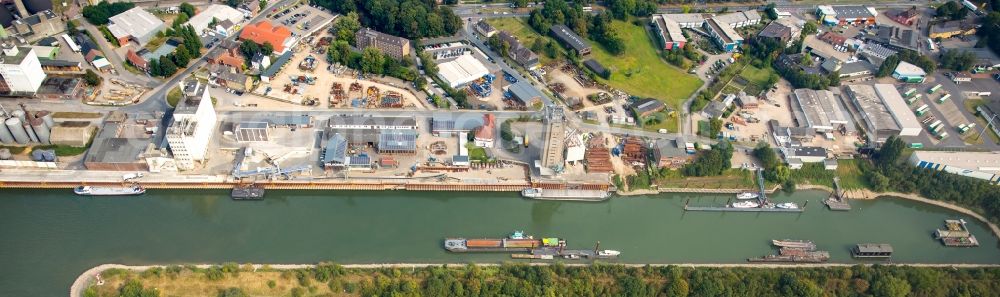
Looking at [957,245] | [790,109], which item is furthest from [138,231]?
[957,245]

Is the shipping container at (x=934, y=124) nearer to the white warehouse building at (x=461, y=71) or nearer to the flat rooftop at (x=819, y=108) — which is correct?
the flat rooftop at (x=819, y=108)

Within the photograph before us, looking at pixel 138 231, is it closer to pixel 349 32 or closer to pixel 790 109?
pixel 349 32

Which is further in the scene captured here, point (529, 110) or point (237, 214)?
point (529, 110)

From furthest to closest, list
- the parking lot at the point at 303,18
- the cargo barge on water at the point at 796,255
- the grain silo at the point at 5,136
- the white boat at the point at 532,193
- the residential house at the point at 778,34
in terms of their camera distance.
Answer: the residential house at the point at 778,34, the parking lot at the point at 303,18, the white boat at the point at 532,193, the grain silo at the point at 5,136, the cargo barge on water at the point at 796,255

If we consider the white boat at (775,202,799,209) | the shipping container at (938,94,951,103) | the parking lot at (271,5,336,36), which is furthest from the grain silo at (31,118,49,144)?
the shipping container at (938,94,951,103)

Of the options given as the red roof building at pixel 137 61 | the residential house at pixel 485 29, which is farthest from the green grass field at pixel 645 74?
the red roof building at pixel 137 61

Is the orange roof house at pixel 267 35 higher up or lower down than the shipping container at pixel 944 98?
higher up
